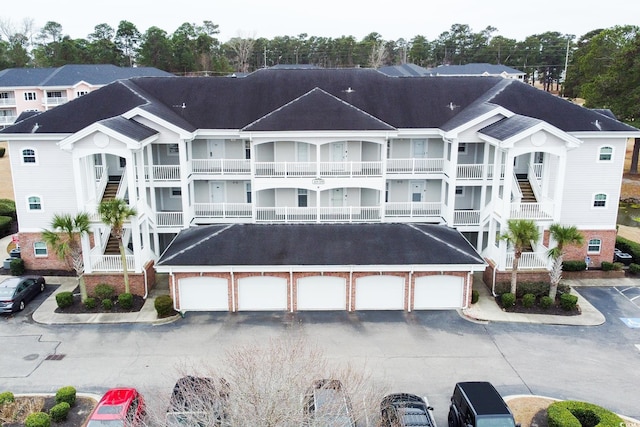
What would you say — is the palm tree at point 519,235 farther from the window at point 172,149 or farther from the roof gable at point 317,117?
the window at point 172,149

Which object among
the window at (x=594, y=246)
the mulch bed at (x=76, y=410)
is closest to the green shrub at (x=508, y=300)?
the window at (x=594, y=246)

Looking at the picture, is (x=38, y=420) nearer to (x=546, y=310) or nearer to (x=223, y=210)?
(x=223, y=210)

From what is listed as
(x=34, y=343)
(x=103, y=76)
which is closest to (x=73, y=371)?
(x=34, y=343)

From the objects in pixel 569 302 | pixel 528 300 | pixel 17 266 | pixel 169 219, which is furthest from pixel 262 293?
pixel 17 266

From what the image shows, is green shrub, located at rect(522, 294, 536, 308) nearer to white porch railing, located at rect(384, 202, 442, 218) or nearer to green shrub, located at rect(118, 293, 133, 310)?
white porch railing, located at rect(384, 202, 442, 218)

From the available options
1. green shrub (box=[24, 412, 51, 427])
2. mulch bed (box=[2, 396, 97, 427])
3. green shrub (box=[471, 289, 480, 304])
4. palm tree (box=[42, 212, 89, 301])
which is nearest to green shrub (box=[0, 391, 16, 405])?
mulch bed (box=[2, 396, 97, 427])

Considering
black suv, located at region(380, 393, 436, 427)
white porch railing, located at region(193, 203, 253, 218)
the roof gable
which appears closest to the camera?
black suv, located at region(380, 393, 436, 427)

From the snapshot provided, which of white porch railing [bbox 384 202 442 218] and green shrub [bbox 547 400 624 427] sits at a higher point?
white porch railing [bbox 384 202 442 218]
